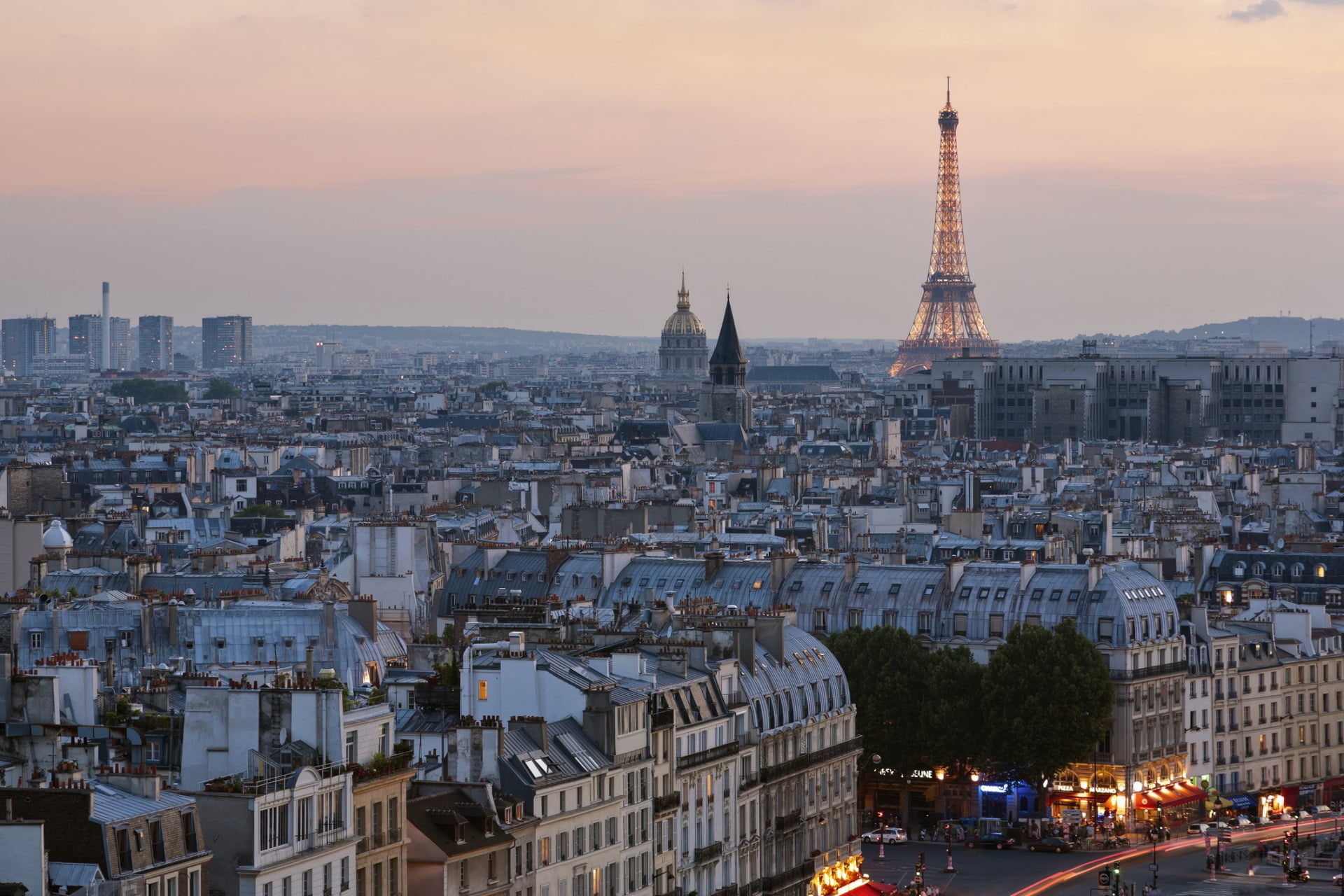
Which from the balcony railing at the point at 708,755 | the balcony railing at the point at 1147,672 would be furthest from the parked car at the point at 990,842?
the balcony railing at the point at 708,755

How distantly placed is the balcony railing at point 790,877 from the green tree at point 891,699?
8222 millimetres

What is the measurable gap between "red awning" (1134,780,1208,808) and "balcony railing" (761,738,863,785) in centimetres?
811

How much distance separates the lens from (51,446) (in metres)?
163

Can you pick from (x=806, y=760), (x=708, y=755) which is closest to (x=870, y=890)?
(x=806, y=760)

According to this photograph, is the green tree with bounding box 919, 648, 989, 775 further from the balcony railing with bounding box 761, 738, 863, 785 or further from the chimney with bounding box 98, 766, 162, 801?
the chimney with bounding box 98, 766, 162, 801

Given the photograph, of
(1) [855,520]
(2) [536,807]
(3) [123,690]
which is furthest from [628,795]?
(1) [855,520]

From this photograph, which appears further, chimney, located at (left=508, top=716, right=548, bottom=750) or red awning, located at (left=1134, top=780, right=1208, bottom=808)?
red awning, located at (left=1134, top=780, right=1208, bottom=808)

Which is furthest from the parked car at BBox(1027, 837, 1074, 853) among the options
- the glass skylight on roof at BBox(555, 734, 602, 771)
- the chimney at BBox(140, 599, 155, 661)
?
the glass skylight on roof at BBox(555, 734, 602, 771)

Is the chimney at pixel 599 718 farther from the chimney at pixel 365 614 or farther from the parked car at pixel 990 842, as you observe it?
the parked car at pixel 990 842

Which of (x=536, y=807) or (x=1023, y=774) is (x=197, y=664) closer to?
(x=536, y=807)

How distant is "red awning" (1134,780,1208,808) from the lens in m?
57.2

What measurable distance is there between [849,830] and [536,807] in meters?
15.2

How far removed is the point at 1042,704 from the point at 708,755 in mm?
14264

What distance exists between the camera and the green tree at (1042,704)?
2184 inches
